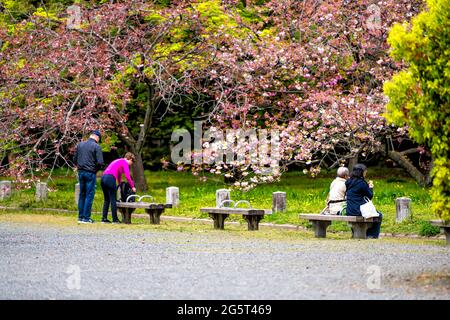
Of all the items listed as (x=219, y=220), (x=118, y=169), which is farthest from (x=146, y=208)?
(x=219, y=220)

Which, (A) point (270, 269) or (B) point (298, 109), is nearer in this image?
(A) point (270, 269)

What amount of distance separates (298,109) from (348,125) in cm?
217

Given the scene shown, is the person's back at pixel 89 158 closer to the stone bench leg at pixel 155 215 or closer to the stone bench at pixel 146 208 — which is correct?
the stone bench at pixel 146 208

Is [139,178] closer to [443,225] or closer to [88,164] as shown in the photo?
[88,164]

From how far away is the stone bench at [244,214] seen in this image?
62.7 ft

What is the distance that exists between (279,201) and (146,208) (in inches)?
129

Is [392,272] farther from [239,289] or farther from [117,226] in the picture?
[117,226]

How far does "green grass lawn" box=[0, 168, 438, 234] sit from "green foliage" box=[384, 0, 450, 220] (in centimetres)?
749

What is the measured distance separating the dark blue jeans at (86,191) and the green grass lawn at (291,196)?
322 centimetres

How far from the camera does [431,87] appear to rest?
10.7m

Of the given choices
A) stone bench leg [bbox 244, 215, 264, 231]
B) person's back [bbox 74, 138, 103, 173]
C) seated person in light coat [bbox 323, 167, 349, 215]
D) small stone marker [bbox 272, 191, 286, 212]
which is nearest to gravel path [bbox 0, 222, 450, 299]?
seated person in light coat [bbox 323, 167, 349, 215]

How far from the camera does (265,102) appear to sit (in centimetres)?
2725

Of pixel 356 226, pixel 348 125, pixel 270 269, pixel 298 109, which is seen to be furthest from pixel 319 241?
pixel 298 109

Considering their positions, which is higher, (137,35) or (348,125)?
(137,35)
